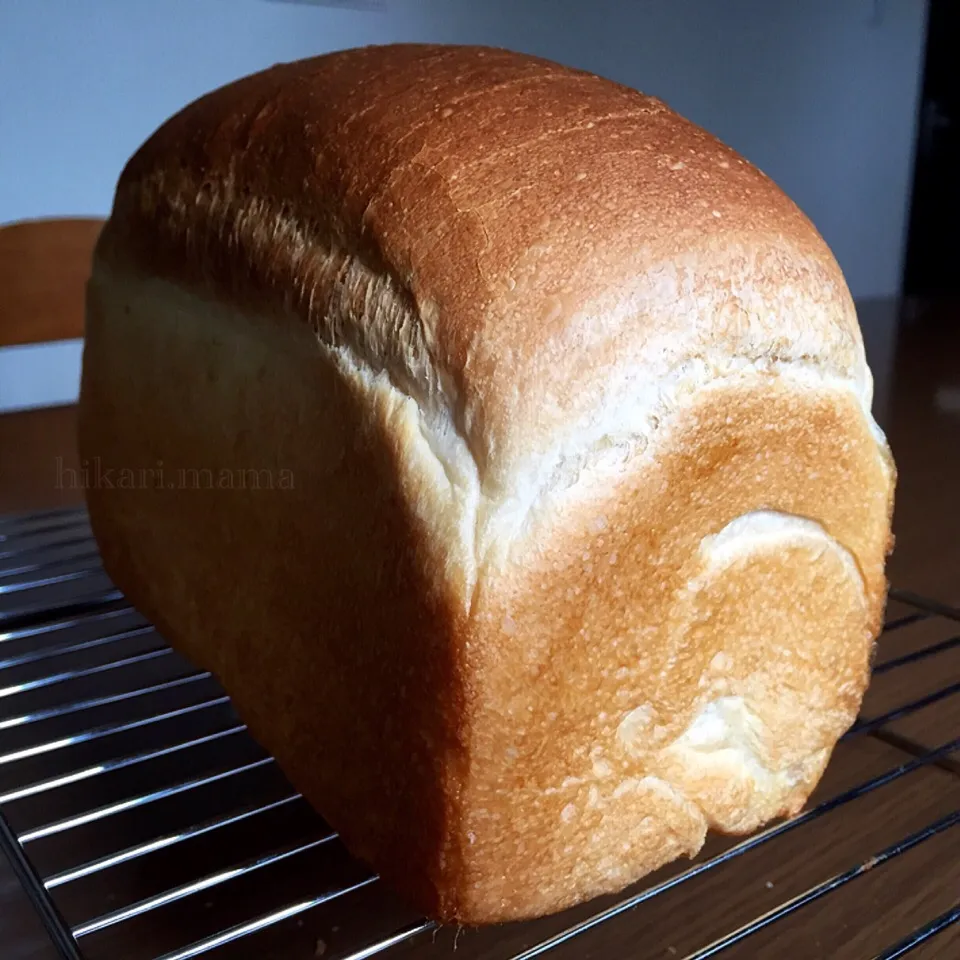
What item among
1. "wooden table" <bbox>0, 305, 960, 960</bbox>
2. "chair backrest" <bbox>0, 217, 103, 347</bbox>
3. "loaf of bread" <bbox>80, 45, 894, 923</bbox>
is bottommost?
"wooden table" <bbox>0, 305, 960, 960</bbox>

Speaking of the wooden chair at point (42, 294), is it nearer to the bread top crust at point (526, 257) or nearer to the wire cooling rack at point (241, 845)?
the wire cooling rack at point (241, 845)

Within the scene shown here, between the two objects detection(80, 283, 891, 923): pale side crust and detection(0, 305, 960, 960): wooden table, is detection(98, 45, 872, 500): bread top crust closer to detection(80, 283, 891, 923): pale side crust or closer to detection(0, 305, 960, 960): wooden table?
detection(80, 283, 891, 923): pale side crust

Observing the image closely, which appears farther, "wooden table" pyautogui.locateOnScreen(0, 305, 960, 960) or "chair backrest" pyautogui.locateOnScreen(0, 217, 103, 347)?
"chair backrest" pyautogui.locateOnScreen(0, 217, 103, 347)

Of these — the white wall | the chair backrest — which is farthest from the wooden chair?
the white wall

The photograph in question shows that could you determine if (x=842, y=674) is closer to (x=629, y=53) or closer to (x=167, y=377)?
(x=167, y=377)

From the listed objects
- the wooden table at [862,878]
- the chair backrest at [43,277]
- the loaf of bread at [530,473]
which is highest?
the loaf of bread at [530,473]

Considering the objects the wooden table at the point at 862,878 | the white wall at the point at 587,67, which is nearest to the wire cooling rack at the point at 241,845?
the wooden table at the point at 862,878
